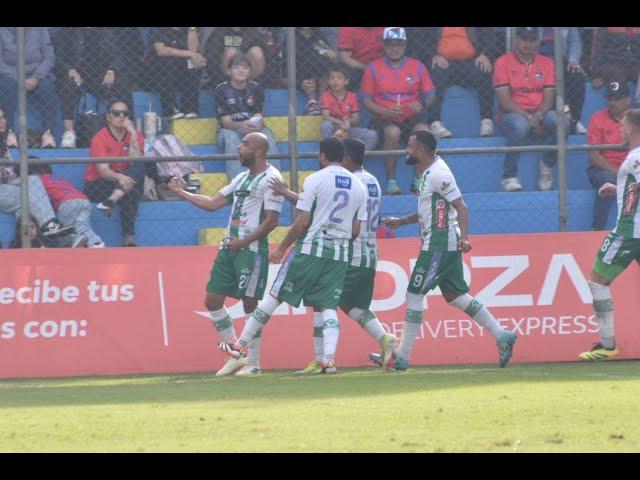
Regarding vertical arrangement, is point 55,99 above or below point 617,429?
above

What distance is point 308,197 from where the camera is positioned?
1267 cm

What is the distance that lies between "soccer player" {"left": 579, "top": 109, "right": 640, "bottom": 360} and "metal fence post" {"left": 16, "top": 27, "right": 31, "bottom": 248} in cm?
584

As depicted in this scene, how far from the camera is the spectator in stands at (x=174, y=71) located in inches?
680

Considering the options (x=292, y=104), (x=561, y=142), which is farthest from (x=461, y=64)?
(x=292, y=104)

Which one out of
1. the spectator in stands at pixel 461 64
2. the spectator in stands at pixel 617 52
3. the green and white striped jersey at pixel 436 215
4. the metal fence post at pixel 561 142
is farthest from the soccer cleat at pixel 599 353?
the spectator in stands at pixel 617 52

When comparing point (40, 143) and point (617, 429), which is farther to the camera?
point (40, 143)

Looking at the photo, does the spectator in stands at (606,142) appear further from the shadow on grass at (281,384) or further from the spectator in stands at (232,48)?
the spectator in stands at (232,48)

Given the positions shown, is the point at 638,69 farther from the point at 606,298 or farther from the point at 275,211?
the point at 275,211

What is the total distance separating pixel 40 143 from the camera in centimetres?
1662

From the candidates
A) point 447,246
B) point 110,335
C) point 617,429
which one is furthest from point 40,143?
point 617,429

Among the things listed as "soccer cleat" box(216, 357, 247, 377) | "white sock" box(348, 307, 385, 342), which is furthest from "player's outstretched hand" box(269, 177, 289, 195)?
"soccer cleat" box(216, 357, 247, 377)

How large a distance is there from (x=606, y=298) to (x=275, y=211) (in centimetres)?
330

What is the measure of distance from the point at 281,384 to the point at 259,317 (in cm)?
111

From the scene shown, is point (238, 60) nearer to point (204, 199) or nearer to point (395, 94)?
point (395, 94)
